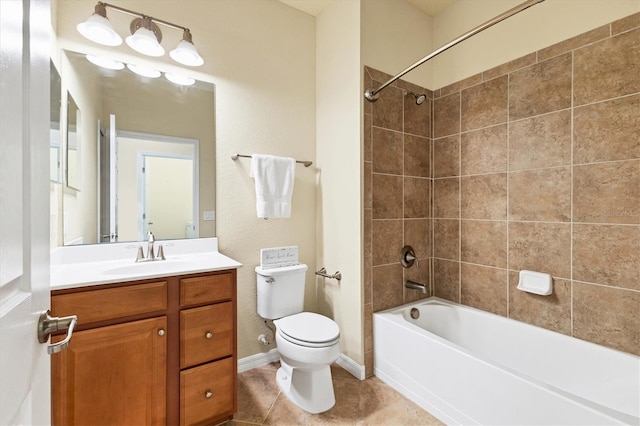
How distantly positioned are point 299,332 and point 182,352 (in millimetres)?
623

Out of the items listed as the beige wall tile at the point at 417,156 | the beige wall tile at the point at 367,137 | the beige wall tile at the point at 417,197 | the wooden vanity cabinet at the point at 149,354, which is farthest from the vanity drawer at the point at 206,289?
the beige wall tile at the point at 417,156

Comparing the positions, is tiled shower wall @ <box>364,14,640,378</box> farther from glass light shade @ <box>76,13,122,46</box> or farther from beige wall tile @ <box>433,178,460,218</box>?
glass light shade @ <box>76,13,122,46</box>

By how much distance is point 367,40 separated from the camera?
6.63 ft

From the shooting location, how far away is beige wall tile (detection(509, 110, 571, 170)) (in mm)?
1694

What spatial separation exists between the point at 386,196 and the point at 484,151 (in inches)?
29.4

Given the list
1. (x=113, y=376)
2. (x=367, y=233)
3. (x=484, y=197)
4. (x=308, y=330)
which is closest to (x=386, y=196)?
(x=367, y=233)

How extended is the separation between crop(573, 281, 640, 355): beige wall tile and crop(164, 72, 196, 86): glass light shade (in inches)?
103

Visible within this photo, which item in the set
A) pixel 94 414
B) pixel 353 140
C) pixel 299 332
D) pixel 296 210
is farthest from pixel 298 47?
pixel 94 414

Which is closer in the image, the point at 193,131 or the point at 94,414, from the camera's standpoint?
the point at 94,414

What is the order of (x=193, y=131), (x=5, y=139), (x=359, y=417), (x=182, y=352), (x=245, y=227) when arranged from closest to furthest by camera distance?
1. (x=5, y=139)
2. (x=182, y=352)
3. (x=359, y=417)
4. (x=193, y=131)
5. (x=245, y=227)

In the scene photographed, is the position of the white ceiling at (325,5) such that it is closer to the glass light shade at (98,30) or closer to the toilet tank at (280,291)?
the glass light shade at (98,30)

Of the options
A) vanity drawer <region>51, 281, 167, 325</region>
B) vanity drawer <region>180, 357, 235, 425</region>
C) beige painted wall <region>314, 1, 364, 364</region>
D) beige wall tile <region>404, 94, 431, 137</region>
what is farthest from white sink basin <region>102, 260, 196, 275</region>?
beige wall tile <region>404, 94, 431, 137</region>

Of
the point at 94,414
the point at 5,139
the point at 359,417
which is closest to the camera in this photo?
the point at 5,139

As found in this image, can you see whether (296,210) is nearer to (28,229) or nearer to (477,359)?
(477,359)
